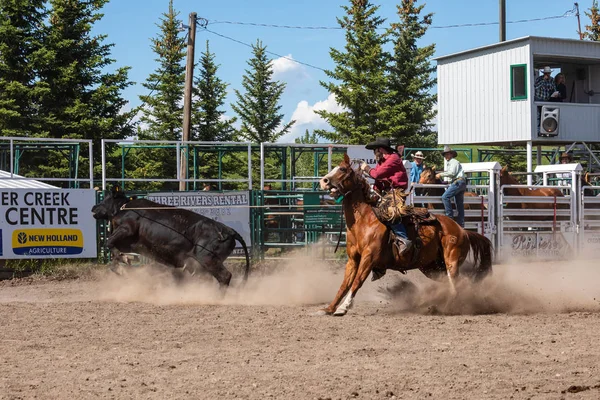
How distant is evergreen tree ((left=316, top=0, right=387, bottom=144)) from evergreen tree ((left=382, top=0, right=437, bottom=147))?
1.96 ft

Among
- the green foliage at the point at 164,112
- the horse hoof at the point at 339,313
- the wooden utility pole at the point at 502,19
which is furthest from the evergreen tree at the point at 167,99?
the horse hoof at the point at 339,313

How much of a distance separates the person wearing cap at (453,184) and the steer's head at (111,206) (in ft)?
21.3

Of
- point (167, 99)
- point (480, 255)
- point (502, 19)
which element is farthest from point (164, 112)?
point (480, 255)

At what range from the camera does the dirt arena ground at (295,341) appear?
6.48 m

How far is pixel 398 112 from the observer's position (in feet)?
118

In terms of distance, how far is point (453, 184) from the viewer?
16.5 metres

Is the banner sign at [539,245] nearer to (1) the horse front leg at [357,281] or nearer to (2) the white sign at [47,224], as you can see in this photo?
(1) the horse front leg at [357,281]

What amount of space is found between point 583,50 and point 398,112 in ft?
38.2

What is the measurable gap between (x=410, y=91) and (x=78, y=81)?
48.1 ft

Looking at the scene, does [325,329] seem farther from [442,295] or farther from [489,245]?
[489,245]

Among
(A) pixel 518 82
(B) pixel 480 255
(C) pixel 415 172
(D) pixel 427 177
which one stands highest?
(A) pixel 518 82

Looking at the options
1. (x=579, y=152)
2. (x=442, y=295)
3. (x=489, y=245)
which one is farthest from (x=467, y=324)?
(x=579, y=152)

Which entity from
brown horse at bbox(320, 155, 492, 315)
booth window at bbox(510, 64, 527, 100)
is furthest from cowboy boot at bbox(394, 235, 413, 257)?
booth window at bbox(510, 64, 527, 100)

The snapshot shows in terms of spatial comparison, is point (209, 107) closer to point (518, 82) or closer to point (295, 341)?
point (518, 82)
